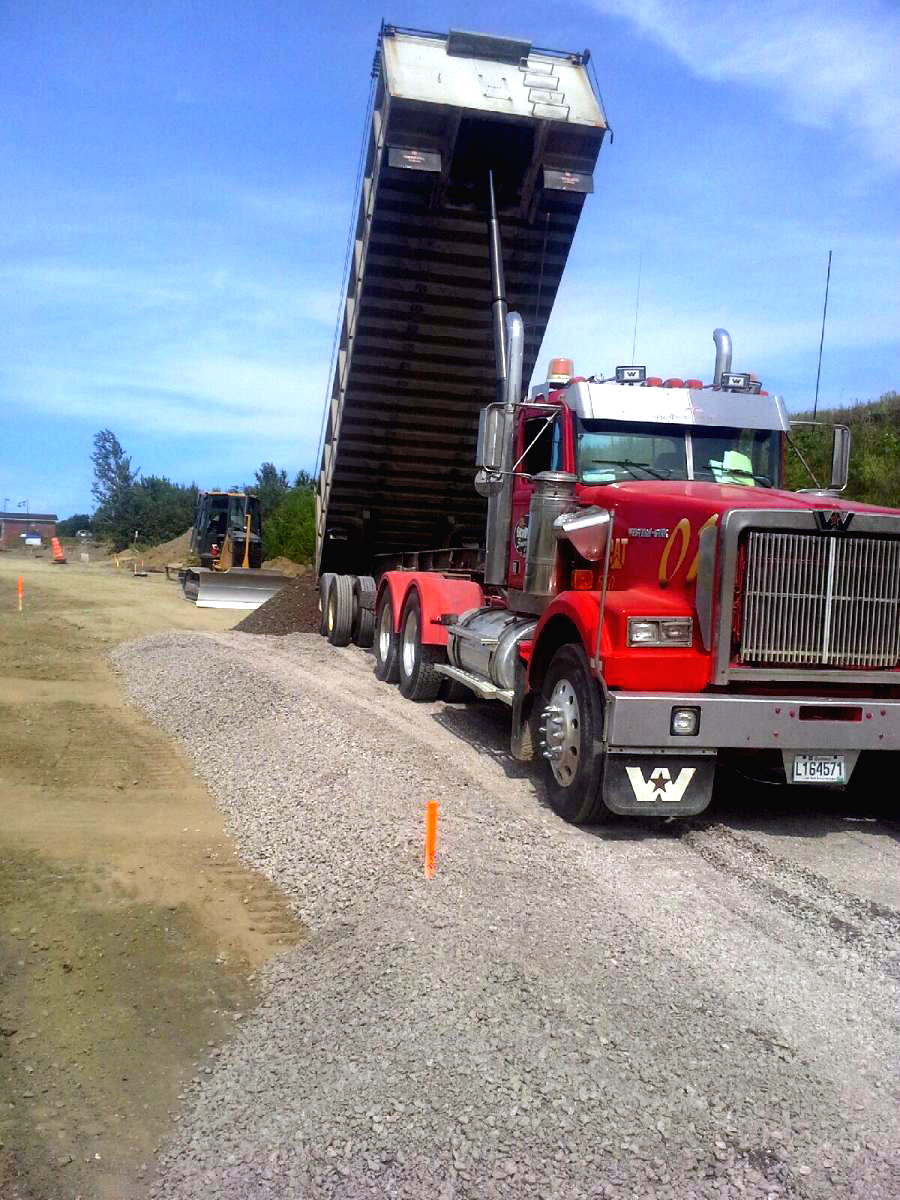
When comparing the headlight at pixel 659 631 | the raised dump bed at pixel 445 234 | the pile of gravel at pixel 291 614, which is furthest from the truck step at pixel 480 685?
the pile of gravel at pixel 291 614

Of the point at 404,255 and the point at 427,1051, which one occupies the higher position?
the point at 404,255

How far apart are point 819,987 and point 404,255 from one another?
765cm

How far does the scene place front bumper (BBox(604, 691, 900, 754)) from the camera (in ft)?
17.2

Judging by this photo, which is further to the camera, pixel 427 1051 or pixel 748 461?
pixel 748 461

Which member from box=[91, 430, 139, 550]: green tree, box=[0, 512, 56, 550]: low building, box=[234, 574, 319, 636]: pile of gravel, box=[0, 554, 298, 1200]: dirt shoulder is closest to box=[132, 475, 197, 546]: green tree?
box=[91, 430, 139, 550]: green tree

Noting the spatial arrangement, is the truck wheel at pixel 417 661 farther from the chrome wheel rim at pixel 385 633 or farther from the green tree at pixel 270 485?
the green tree at pixel 270 485

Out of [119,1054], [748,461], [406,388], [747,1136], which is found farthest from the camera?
[406,388]

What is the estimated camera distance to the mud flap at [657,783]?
213 inches

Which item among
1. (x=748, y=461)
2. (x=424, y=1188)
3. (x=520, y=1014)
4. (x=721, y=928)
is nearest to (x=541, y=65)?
(x=748, y=461)

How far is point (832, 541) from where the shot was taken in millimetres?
5328

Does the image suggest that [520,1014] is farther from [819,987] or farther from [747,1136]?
[819,987]

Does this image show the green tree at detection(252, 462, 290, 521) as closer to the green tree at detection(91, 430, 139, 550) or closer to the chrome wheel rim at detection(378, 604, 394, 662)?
the green tree at detection(91, 430, 139, 550)

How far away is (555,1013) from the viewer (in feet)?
11.6

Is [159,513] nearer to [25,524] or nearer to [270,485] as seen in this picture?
[270,485]
